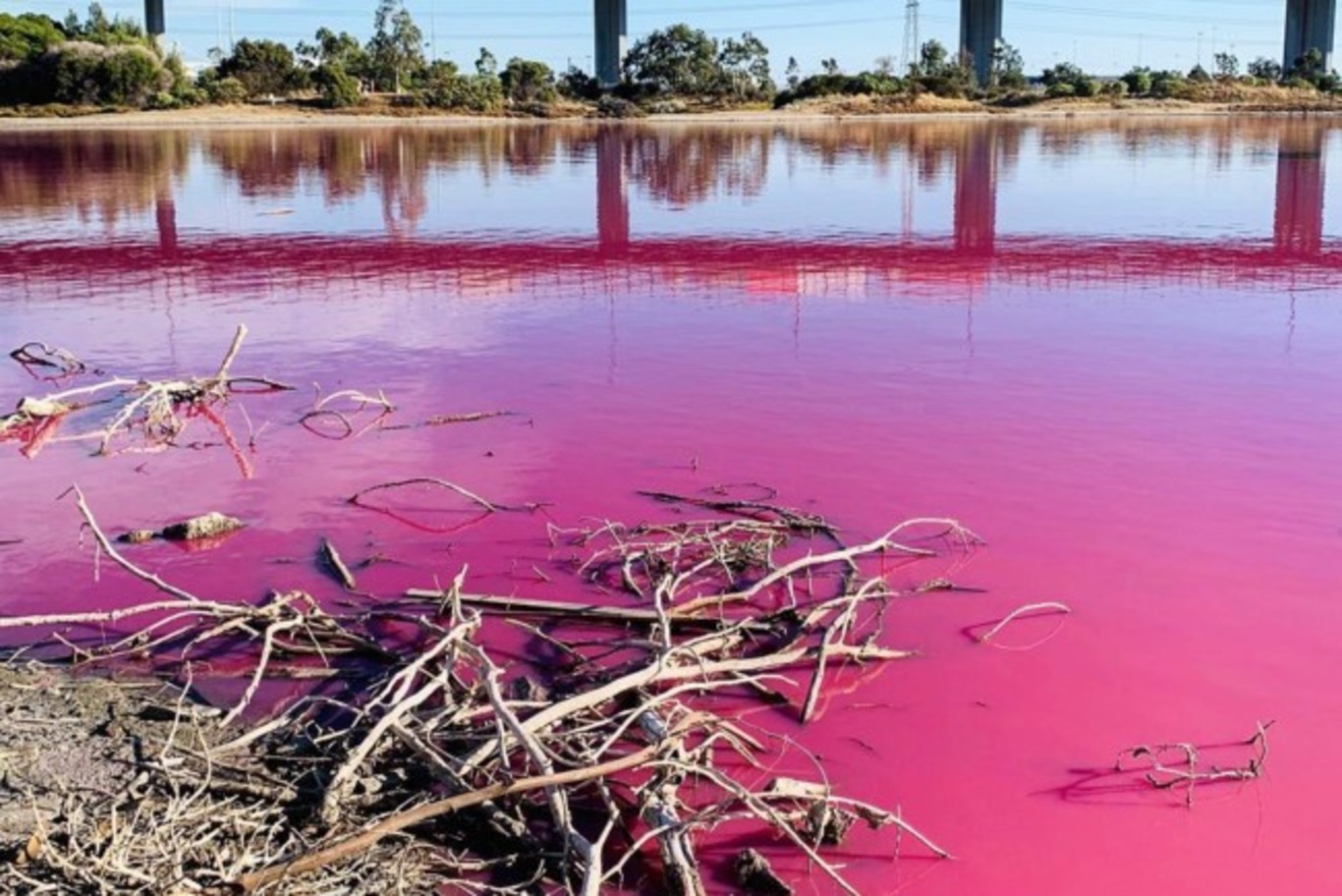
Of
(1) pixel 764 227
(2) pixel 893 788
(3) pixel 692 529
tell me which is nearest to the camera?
(2) pixel 893 788

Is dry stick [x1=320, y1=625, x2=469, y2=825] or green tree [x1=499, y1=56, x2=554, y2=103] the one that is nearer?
dry stick [x1=320, y1=625, x2=469, y2=825]

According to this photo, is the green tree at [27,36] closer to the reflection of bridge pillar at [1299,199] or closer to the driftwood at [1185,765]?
the reflection of bridge pillar at [1299,199]

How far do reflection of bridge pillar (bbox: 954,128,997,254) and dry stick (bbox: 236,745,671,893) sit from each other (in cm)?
1594

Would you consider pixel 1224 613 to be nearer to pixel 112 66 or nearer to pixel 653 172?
pixel 653 172

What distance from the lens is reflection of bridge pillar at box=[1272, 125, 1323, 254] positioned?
1973cm

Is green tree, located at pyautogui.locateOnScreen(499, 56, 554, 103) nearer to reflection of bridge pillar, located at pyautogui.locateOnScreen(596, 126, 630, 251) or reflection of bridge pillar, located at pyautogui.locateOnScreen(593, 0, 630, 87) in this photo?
reflection of bridge pillar, located at pyautogui.locateOnScreen(593, 0, 630, 87)

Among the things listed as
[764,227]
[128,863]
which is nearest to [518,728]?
[128,863]

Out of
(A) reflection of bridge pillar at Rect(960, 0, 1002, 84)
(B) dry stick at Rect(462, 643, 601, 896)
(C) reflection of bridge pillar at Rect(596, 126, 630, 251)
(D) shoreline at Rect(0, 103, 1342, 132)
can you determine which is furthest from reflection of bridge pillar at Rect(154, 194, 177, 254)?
(A) reflection of bridge pillar at Rect(960, 0, 1002, 84)

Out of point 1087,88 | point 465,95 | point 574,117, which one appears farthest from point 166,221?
point 1087,88

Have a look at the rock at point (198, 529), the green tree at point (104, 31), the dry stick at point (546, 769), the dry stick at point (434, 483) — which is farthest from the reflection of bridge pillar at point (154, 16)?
the dry stick at point (546, 769)

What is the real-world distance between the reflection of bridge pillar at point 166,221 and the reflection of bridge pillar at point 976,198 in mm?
10977

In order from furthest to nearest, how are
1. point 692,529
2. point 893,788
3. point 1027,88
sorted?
point 1027,88 < point 692,529 < point 893,788

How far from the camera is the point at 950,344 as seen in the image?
12594 mm

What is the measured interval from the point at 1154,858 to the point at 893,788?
90cm
